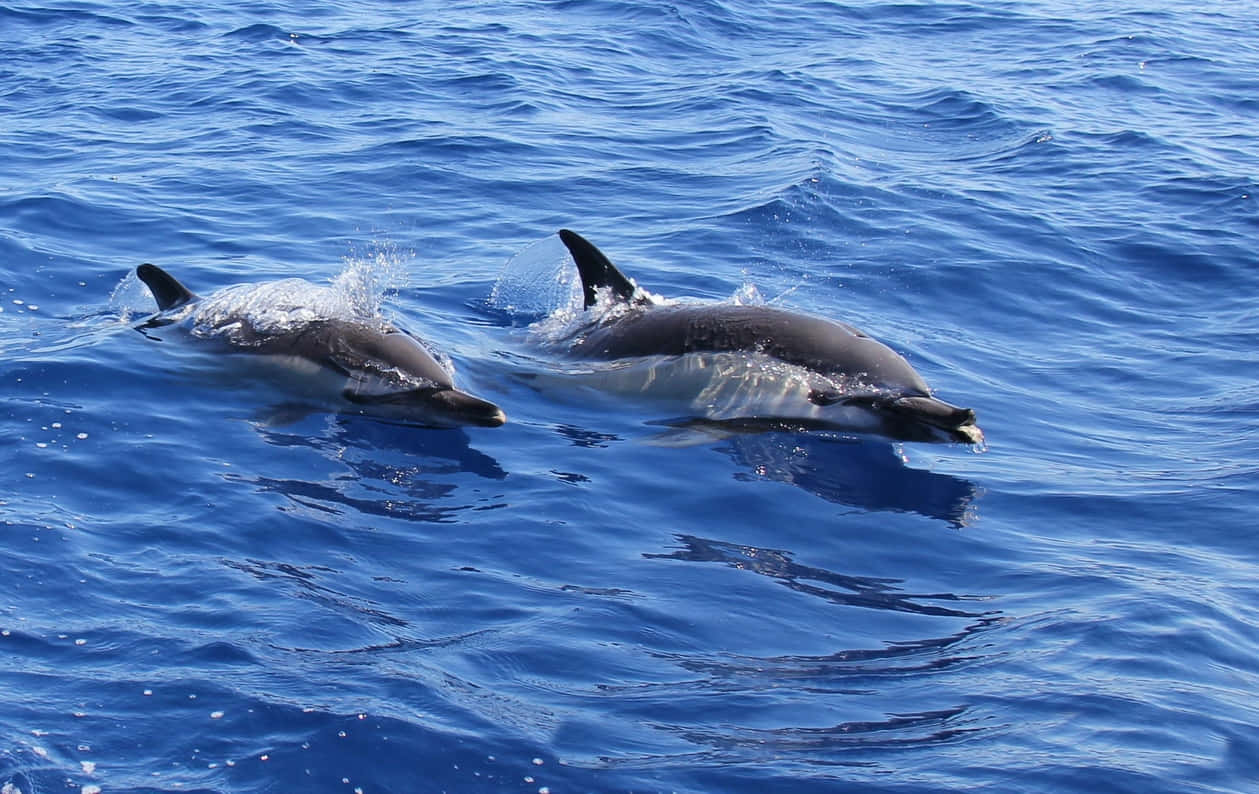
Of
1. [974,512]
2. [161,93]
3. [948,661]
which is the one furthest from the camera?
[161,93]

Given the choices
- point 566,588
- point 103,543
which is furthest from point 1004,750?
point 103,543

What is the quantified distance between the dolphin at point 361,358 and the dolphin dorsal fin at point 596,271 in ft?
4.93

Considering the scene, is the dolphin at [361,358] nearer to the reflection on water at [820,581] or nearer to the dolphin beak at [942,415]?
the reflection on water at [820,581]

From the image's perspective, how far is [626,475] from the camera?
8.88 metres

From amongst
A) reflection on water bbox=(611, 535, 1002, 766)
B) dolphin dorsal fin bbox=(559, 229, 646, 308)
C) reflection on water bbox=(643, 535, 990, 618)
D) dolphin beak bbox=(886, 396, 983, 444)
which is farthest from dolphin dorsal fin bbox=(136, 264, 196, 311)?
reflection on water bbox=(611, 535, 1002, 766)

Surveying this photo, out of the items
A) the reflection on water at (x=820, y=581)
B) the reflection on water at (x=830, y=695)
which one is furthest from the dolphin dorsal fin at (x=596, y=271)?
the reflection on water at (x=830, y=695)

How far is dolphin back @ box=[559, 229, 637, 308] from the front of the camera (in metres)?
10.8

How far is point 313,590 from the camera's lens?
22.7 feet

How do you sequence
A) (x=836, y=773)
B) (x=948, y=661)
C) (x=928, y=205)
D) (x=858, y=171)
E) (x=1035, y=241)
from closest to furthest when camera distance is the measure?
1. (x=836, y=773)
2. (x=948, y=661)
3. (x=1035, y=241)
4. (x=928, y=205)
5. (x=858, y=171)

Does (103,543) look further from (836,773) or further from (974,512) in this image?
(974,512)

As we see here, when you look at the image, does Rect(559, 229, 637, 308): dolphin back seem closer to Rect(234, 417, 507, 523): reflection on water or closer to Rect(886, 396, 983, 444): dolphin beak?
Rect(234, 417, 507, 523): reflection on water

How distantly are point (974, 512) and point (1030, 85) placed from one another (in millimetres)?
14181

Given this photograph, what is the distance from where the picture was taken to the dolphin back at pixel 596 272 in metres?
10.8

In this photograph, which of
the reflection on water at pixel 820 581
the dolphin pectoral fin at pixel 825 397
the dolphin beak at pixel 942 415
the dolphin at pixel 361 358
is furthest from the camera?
the dolphin pectoral fin at pixel 825 397
